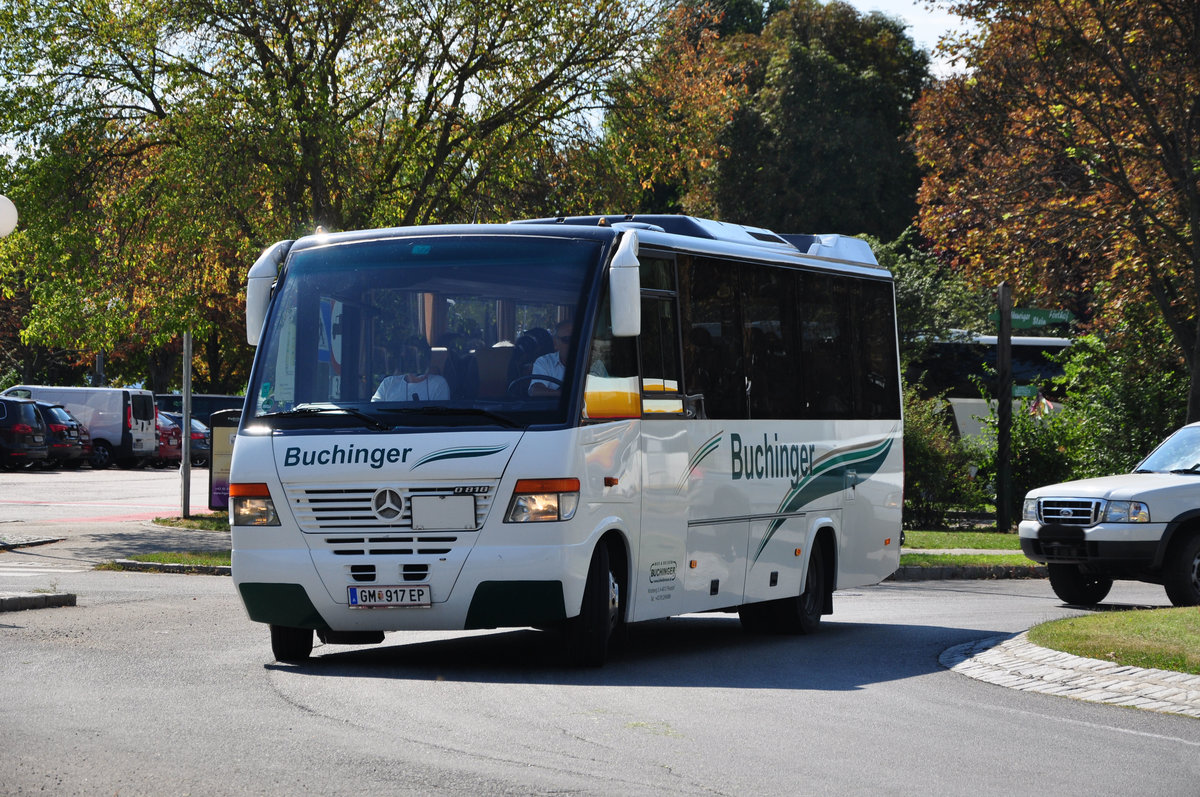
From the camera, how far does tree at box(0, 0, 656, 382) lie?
87.1 ft

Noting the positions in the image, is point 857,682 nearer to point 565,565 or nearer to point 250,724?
point 565,565

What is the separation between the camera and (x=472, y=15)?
27.0 m

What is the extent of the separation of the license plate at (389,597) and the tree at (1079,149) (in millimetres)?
19432

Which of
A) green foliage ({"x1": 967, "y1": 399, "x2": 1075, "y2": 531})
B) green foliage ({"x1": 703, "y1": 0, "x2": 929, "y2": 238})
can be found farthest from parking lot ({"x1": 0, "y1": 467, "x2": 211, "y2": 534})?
green foliage ({"x1": 703, "y1": 0, "x2": 929, "y2": 238})

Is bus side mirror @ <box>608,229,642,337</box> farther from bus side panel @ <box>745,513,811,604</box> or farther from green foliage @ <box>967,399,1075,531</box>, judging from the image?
green foliage @ <box>967,399,1075,531</box>

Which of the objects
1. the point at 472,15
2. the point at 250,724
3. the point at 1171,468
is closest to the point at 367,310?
the point at 250,724

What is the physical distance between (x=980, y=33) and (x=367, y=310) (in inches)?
797

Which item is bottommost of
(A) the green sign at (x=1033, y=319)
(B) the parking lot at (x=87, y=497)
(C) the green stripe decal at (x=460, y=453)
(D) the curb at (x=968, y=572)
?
(D) the curb at (x=968, y=572)

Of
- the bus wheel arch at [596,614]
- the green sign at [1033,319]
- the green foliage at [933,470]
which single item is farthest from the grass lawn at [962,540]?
the green sign at [1033,319]

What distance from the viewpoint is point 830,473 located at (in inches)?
577

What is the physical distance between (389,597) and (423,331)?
5.65 ft

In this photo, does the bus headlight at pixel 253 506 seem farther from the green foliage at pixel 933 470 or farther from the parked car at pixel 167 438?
the parked car at pixel 167 438

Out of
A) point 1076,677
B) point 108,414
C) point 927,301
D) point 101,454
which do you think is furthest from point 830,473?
point 101,454

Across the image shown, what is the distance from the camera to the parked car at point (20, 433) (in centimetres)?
4491
